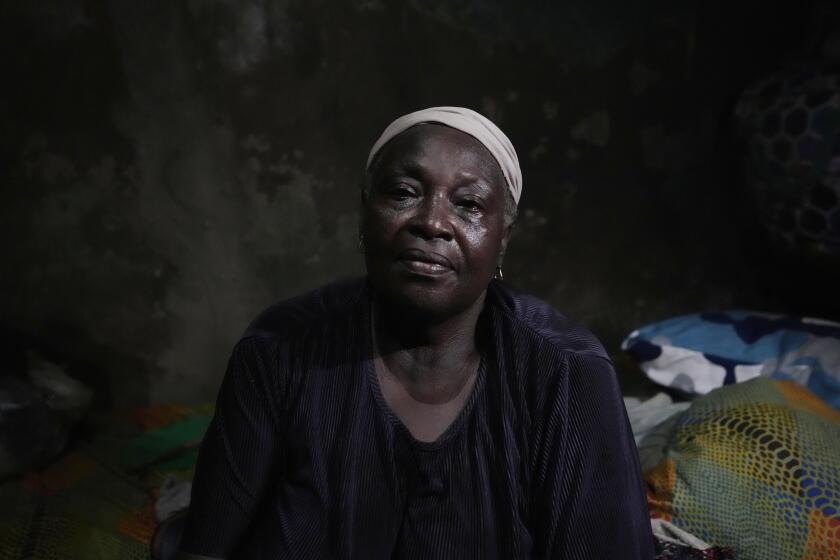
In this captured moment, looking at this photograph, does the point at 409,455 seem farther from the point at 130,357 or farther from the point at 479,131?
the point at 130,357

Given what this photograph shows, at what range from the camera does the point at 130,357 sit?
2.76 meters

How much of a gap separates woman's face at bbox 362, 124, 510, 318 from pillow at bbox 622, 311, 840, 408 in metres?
1.31

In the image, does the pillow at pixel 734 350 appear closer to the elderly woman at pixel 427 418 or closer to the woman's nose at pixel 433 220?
the elderly woman at pixel 427 418

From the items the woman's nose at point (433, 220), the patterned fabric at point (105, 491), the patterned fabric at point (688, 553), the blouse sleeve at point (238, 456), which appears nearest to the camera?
the woman's nose at point (433, 220)

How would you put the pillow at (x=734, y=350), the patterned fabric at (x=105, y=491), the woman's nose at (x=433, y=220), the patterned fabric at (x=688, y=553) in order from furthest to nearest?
the pillow at (x=734, y=350), the patterned fabric at (x=105, y=491), the patterned fabric at (x=688, y=553), the woman's nose at (x=433, y=220)

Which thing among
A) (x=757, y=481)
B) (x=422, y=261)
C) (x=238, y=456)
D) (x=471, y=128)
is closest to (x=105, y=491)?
(x=238, y=456)

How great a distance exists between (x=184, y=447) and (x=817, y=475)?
6.07 feet

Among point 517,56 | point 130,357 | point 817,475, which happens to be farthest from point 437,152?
point 130,357

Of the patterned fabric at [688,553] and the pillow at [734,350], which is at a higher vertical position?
the pillow at [734,350]

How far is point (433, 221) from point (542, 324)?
1.16 feet

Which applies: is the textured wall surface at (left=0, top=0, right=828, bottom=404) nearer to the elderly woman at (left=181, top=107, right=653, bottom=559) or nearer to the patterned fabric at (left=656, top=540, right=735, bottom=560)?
the elderly woman at (left=181, top=107, right=653, bottom=559)

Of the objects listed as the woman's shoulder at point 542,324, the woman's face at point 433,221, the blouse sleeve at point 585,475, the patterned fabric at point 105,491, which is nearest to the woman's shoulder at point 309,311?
the woman's face at point 433,221

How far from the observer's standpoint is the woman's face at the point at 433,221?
130 centimetres

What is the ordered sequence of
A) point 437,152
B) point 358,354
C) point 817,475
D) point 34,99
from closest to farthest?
point 437,152 < point 358,354 < point 817,475 < point 34,99
